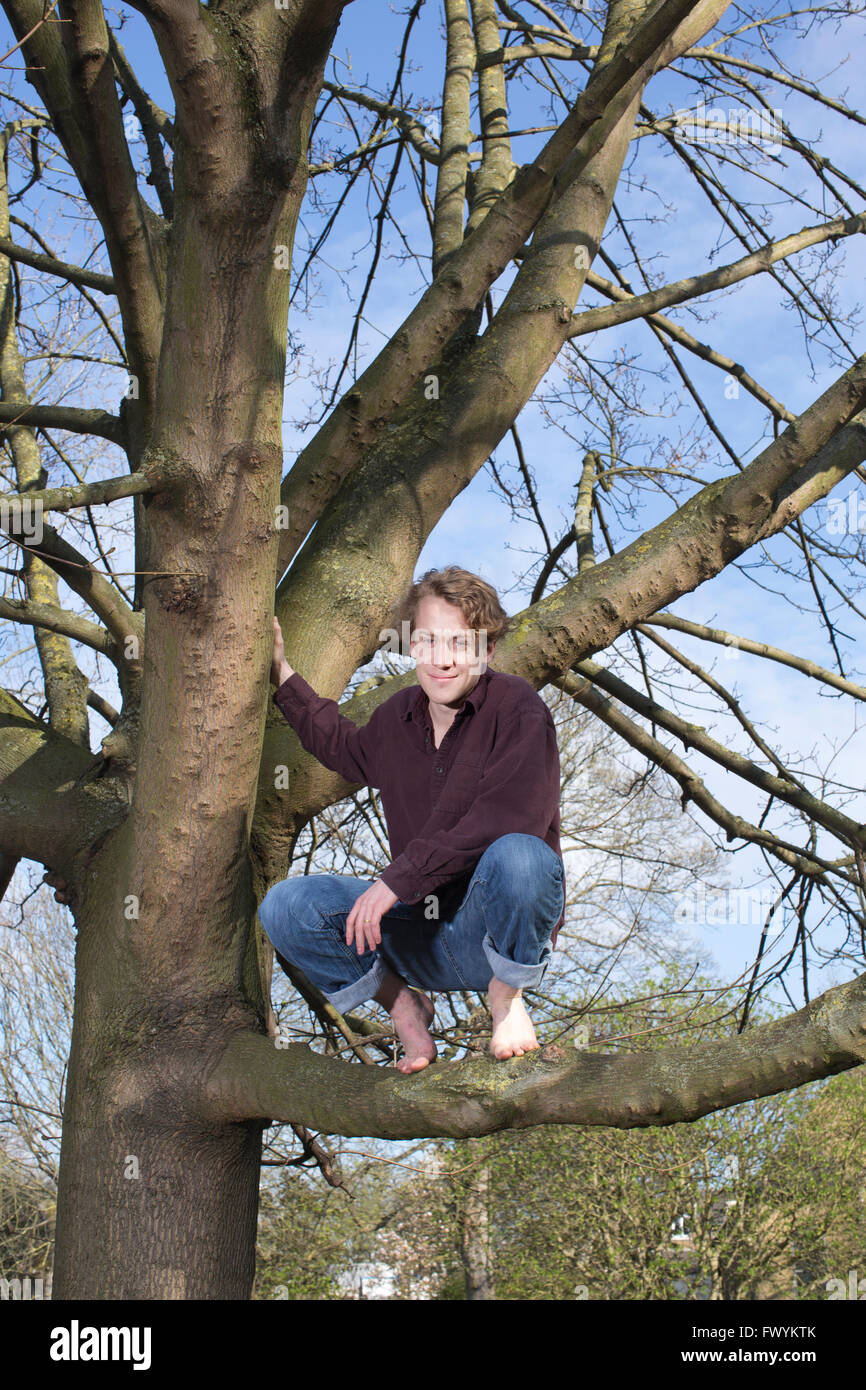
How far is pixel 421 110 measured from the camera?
509 centimetres

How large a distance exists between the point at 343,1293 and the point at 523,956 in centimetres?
1020

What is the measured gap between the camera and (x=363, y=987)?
2.30m

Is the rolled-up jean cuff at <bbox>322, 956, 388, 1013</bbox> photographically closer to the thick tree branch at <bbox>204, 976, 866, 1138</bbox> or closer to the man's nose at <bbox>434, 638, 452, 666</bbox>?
the thick tree branch at <bbox>204, 976, 866, 1138</bbox>

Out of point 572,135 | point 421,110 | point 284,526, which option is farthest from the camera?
point 421,110

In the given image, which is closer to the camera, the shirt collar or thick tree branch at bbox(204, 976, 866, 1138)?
thick tree branch at bbox(204, 976, 866, 1138)

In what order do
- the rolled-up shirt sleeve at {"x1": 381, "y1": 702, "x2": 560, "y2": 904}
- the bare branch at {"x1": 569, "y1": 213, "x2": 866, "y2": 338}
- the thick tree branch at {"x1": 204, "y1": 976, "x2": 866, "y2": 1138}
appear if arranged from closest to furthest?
the thick tree branch at {"x1": 204, "y1": 976, "x2": 866, "y2": 1138} < the rolled-up shirt sleeve at {"x1": 381, "y1": 702, "x2": 560, "y2": 904} < the bare branch at {"x1": 569, "y1": 213, "x2": 866, "y2": 338}

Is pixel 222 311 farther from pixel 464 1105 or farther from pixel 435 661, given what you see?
pixel 464 1105

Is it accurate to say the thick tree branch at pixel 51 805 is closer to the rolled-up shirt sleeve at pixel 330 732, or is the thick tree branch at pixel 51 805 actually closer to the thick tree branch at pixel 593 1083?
the rolled-up shirt sleeve at pixel 330 732

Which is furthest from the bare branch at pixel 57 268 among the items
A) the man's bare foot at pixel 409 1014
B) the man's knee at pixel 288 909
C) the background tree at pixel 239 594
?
the man's bare foot at pixel 409 1014

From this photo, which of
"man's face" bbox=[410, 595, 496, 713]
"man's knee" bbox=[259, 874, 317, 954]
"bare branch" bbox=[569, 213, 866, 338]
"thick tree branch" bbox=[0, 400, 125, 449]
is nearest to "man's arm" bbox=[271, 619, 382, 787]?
"man's face" bbox=[410, 595, 496, 713]

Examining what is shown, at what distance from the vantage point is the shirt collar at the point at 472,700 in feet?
7.61

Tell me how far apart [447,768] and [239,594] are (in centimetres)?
59

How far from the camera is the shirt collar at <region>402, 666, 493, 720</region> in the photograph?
2320mm
